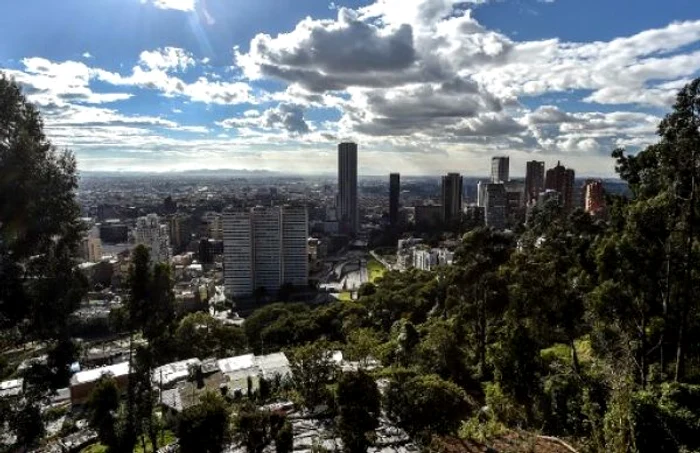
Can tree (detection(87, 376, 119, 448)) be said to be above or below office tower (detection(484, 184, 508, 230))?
below

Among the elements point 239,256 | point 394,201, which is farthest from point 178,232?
point 394,201

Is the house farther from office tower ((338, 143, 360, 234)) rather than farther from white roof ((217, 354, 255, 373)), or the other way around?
office tower ((338, 143, 360, 234))

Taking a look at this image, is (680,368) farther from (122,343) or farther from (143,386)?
(122,343)

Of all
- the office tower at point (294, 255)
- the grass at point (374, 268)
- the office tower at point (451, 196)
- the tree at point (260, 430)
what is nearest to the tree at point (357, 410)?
the tree at point (260, 430)

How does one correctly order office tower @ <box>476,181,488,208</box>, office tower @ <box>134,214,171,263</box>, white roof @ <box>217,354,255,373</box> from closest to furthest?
1. white roof @ <box>217,354,255,373</box>
2. office tower @ <box>134,214,171,263</box>
3. office tower @ <box>476,181,488,208</box>

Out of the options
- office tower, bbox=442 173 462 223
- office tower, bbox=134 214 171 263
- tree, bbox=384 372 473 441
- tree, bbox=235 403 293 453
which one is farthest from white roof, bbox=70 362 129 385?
office tower, bbox=442 173 462 223

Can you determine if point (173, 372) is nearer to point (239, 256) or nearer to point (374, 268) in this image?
point (239, 256)

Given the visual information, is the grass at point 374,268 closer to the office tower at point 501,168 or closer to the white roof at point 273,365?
the white roof at point 273,365
